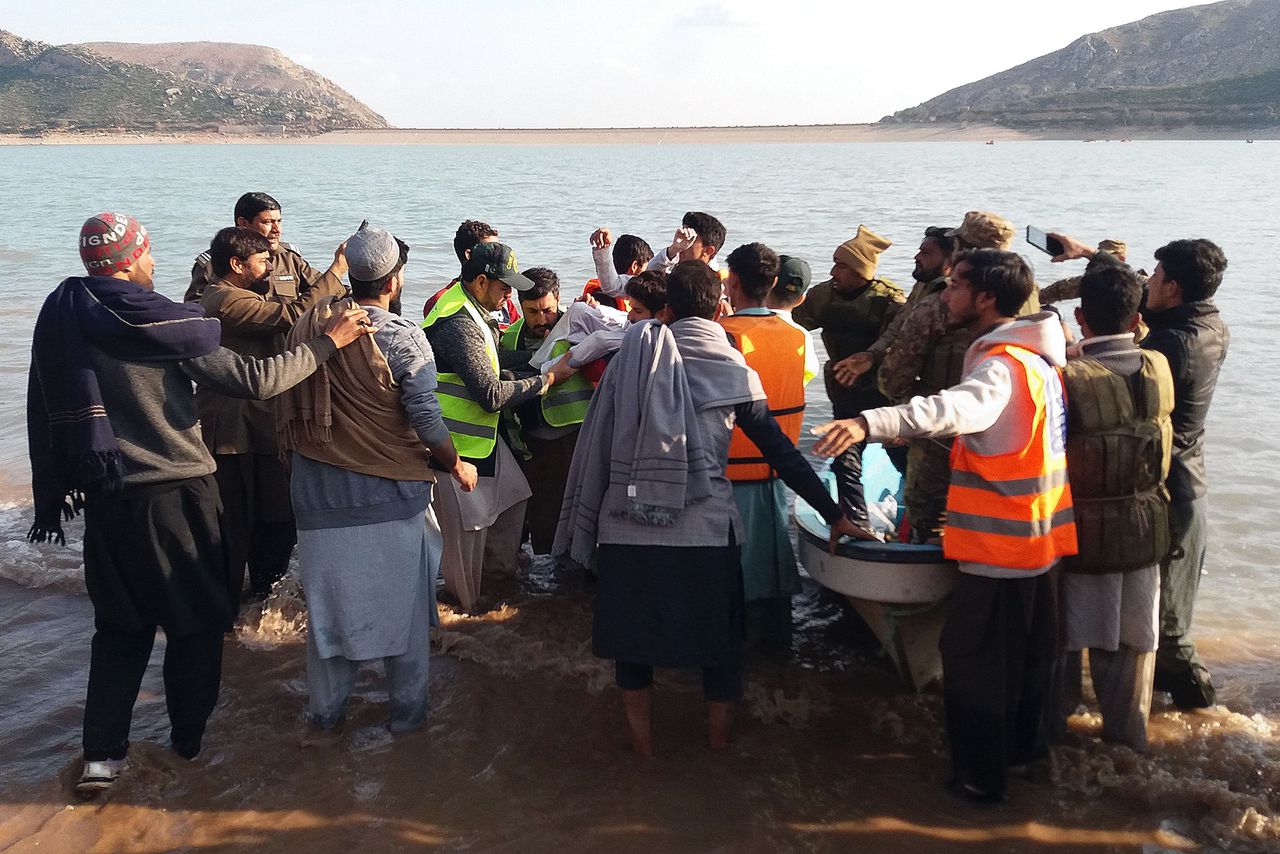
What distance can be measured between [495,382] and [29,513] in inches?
174

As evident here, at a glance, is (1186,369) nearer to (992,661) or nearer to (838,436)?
(992,661)

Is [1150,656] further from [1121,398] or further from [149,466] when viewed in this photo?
[149,466]

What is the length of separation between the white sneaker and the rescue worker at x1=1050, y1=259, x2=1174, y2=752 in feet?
10.3

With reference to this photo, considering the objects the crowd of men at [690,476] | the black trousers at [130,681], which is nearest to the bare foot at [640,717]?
the crowd of men at [690,476]

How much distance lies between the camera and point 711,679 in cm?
366

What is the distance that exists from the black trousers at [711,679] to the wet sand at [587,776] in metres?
0.27

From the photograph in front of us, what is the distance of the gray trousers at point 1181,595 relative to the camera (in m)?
3.90

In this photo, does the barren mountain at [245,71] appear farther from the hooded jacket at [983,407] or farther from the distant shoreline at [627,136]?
the hooded jacket at [983,407]

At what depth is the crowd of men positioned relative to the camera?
10.5ft

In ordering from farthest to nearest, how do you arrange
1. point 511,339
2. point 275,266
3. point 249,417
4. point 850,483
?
point 511,339 < point 275,266 < point 850,483 < point 249,417

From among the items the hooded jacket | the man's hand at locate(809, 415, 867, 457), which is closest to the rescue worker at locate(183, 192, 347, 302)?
the man's hand at locate(809, 415, 867, 457)

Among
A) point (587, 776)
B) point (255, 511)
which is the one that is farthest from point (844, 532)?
point (255, 511)

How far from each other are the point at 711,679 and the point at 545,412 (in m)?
1.80

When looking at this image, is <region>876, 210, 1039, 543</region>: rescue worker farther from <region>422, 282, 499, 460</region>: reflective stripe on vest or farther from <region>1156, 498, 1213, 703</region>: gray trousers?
<region>422, 282, 499, 460</region>: reflective stripe on vest
